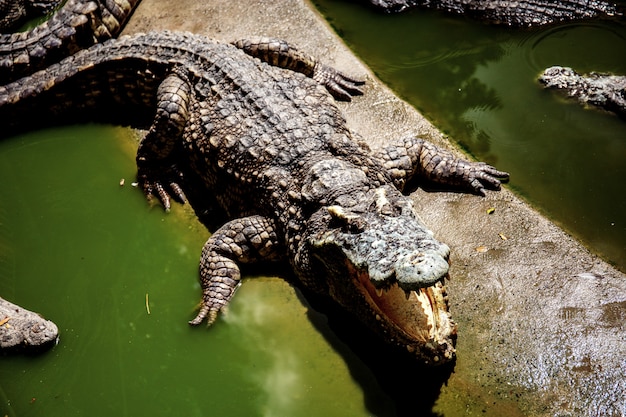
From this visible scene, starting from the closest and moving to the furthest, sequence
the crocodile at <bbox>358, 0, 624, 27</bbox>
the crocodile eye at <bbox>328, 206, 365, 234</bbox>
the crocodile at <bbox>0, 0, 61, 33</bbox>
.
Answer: the crocodile eye at <bbox>328, 206, 365, 234</bbox> → the crocodile at <bbox>358, 0, 624, 27</bbox> → the crocodile at <bbox>0, 0, 61, 33</bbox>

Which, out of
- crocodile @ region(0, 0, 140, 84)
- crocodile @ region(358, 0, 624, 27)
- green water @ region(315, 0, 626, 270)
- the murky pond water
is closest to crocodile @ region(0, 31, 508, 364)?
crocodile @ region(0, 0, 140, 84)

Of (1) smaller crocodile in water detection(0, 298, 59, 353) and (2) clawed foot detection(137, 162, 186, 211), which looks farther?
(2) clawed foot detection(137, 162, 186, 211)

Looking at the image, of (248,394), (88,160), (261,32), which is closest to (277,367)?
(248,394)

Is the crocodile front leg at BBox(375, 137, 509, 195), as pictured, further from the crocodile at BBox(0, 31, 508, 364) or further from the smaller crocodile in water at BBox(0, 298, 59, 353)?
the smaller crocodile in water at BBox(0, 298, 59, 353)

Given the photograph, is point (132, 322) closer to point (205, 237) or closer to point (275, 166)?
point (205, 237)

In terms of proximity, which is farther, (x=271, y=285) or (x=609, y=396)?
(x=271, y=285)

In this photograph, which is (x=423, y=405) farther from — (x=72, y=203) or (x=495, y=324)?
(x=72, y=203)

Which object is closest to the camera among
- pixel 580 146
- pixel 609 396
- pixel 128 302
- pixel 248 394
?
pixel 609 396
